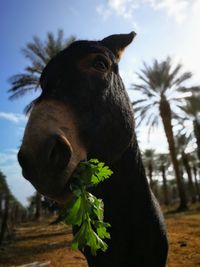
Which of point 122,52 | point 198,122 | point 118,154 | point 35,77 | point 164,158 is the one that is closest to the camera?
point 118,154

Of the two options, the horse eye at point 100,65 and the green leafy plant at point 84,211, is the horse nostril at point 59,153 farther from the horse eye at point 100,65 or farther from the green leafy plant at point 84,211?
the horse eye at point 100,65

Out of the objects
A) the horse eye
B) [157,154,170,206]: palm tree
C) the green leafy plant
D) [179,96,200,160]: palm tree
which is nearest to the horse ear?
the horse eye

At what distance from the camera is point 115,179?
2584mm

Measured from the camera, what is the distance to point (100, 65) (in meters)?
2.30

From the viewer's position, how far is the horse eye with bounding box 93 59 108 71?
2.26m

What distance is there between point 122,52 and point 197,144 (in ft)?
93.9

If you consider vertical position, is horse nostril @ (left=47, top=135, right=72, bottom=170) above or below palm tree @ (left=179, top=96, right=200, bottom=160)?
below

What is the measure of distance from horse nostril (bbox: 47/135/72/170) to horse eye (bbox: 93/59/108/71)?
969mm

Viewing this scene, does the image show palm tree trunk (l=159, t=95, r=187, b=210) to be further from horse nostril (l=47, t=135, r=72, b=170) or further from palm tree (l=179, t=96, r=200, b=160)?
horse nostril (l=47, t=135, r=72, b=170)

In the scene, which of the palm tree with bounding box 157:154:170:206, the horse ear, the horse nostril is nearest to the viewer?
the horse nostril

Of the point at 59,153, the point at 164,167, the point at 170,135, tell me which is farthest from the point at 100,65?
the point at 164,167

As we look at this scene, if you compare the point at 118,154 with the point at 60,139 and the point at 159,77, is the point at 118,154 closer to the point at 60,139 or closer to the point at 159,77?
the point at 60,139

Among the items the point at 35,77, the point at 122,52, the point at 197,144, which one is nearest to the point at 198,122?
the point at 197,144

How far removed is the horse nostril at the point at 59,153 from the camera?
4.80 feet
